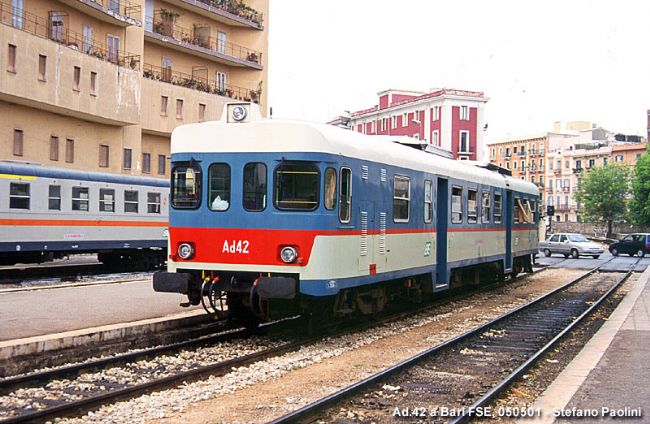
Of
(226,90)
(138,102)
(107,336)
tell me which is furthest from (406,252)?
(226,90)

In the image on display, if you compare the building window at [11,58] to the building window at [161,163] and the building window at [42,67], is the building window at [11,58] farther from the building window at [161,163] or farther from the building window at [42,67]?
the building window at [161,163]

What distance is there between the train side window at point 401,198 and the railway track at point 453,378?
238cm

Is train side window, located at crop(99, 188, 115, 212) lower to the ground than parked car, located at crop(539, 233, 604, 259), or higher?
higher

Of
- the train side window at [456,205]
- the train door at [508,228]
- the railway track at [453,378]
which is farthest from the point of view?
the train door at [508,228]

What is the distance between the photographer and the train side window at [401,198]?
45.5ft

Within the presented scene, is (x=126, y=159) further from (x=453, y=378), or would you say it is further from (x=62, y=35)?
(x=453, y=378)

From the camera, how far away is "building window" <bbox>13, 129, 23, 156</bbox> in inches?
1262

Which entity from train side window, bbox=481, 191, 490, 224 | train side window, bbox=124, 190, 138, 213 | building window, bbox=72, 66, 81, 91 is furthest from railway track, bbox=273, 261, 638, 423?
building window, bbox=72, 66, 81, 91

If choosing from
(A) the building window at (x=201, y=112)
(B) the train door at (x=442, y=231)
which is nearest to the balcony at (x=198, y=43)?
(A) the building window at (x=201, y=112)

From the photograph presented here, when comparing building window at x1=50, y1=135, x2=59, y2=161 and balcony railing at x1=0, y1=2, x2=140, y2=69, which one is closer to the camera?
balcony railing at x1=0, y1=2, x2=140, y2=69

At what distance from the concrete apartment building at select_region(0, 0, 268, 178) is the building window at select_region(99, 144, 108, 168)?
0.06 meters

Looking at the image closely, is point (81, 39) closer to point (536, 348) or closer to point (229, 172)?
point (229, 172)

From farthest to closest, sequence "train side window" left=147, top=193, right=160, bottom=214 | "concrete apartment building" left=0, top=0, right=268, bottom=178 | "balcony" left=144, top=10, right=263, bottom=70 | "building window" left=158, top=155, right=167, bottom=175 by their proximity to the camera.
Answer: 1. "building window" left=158, top=155, right=167, bottom=175
2. "balcony" left=144, top=10, right=263, bottom=70
3. "concrete apartment building" left=0, top=0, right=268, bottom=178
4. "train side window" left=147, top=193, right=160, bottom=214

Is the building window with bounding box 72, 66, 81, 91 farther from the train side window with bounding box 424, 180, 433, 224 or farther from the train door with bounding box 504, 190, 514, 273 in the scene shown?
Answer: the train side window with bounding box 424, 180, 433, 224
